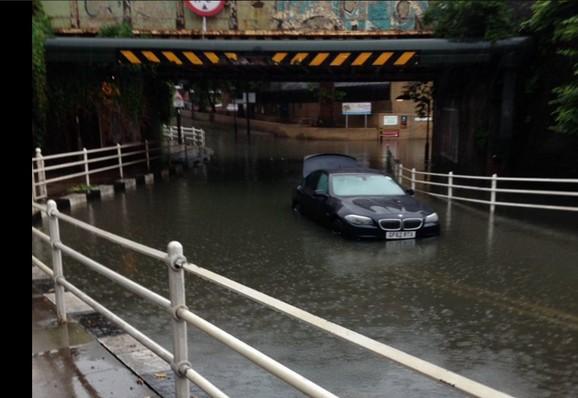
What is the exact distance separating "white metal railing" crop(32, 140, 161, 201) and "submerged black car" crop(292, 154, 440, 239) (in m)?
5.57

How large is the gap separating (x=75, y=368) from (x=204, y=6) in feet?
51.1

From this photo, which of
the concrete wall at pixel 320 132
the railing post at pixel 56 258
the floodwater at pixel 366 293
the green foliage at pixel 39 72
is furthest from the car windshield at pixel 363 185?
the concrete wall at pixel 320 132

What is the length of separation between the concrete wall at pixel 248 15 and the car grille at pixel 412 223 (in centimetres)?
961

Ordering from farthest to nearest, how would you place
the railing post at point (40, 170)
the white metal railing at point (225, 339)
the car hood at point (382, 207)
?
1. the railing post at point (40, 170)
2. the car hood at point (382, 207)
3. the white metal railing at point (225, 339)

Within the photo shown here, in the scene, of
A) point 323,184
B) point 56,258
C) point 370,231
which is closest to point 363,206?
point 370,231

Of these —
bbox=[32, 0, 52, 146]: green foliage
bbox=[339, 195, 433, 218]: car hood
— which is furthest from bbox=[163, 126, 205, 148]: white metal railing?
bbox=[339, 195, 433, 218]: car hood

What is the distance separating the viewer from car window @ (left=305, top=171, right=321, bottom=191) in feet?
41.1

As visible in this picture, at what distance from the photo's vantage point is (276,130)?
50.4m

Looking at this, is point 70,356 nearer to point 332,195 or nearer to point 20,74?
point 20,74

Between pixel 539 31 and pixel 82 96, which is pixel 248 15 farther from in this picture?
pixel 539 31

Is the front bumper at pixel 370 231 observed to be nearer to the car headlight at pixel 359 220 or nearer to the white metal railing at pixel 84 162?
the car headlight at pixel 359 220

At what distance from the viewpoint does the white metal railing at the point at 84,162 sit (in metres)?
13.4

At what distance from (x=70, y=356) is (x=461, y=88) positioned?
19.8 m

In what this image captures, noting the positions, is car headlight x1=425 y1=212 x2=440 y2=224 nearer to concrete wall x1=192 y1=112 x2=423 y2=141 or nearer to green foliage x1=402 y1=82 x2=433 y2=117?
green foliage x1=402 y1=82 x2=433 y2=117
